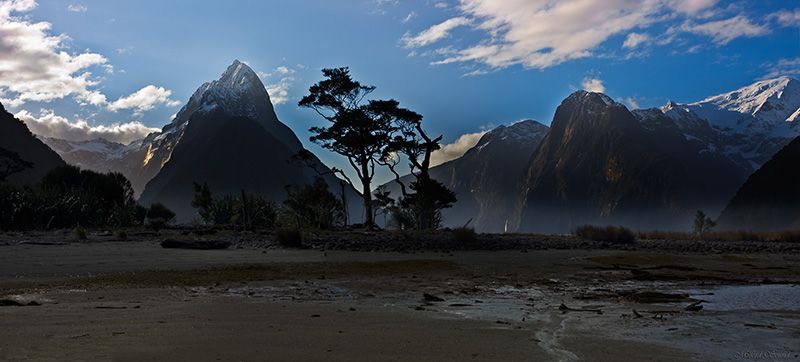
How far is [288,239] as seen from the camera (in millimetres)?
14820

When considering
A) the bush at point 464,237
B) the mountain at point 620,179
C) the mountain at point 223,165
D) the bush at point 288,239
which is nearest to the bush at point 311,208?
the bush at point 464,237

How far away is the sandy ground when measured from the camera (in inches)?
143

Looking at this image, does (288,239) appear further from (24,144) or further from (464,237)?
(24,144)

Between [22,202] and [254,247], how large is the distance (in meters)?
10.7

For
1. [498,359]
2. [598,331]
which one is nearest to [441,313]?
[598,331]

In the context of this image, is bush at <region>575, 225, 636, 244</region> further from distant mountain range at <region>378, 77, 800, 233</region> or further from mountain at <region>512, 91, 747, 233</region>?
mountain at <region>512, 91, 747, 233</region>

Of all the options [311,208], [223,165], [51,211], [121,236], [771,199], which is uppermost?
[223,165]

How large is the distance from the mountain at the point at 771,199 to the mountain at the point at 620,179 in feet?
207

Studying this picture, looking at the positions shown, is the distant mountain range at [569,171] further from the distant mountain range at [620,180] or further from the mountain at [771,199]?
the mountain at [771,199]

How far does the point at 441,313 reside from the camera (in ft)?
17.9

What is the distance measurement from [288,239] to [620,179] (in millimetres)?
172952

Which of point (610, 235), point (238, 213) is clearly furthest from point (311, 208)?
point (610, 235)

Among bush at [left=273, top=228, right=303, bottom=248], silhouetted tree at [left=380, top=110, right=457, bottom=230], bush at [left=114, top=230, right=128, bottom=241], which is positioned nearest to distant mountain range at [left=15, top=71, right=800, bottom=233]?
silhouetted tree at [left=380, top=110, right=457, bottom=230]

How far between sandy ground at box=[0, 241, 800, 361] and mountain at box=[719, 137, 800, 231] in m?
78.0
